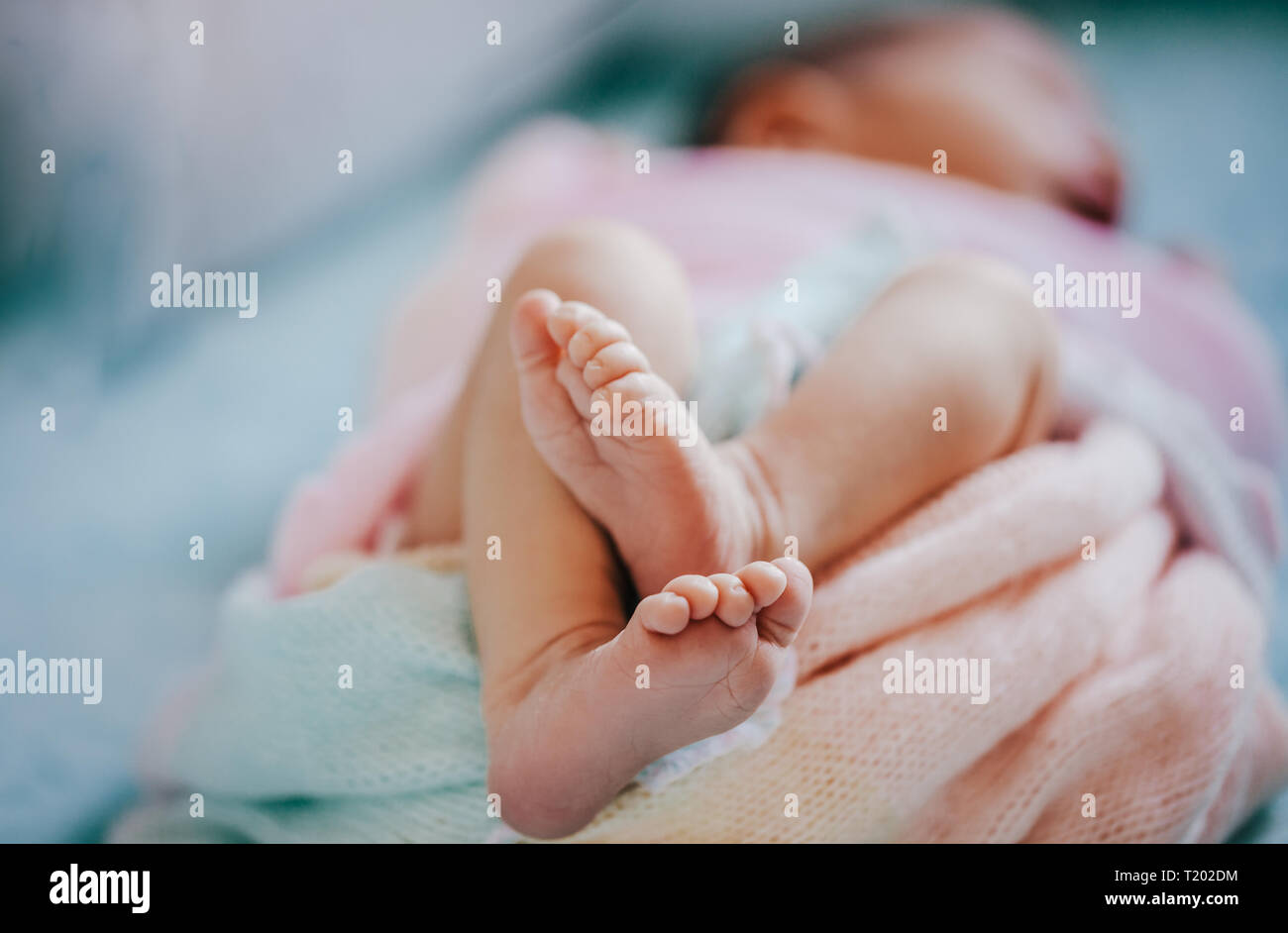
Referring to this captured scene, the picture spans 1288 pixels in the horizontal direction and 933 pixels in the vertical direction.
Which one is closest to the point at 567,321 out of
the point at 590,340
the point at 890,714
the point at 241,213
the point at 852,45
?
the point at 590,340

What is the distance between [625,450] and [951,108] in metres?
0.93

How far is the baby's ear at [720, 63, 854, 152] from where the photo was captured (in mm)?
1342

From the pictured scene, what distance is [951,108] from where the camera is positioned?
128cm

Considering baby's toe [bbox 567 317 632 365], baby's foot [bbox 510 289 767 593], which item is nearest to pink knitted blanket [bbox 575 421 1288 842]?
baby's foot [bbox 510 289 767 593]

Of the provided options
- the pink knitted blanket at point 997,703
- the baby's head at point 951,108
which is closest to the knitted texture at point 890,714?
the pink knitted blanket at point 997,703

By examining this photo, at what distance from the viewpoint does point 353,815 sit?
25.8 inches

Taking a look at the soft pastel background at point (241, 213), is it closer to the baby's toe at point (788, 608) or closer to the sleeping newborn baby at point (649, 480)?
the sleeping newborn baby at point (649, 480)

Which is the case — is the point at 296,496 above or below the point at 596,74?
below

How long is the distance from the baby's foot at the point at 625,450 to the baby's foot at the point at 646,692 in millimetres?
62

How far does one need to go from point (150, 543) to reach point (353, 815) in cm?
41

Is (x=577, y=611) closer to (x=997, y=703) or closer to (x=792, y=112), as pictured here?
(x=997, y=703)

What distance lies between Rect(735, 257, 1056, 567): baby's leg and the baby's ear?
0.67 meters
